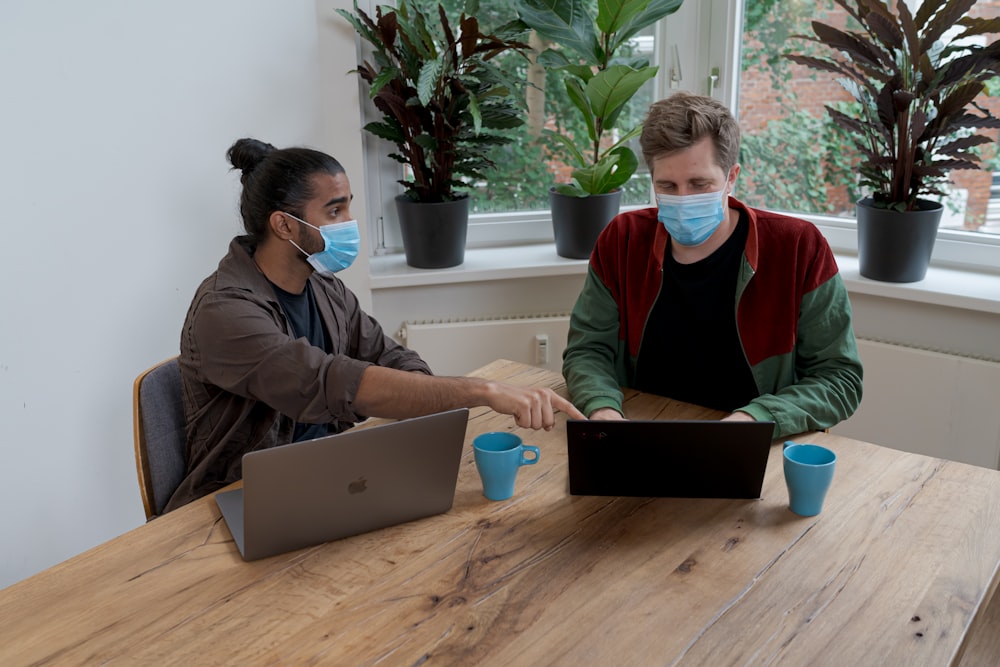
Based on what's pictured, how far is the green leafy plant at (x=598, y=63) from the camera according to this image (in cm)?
262

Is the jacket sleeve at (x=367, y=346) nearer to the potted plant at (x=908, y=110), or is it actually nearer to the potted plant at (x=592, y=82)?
the potted plant at (x=592, y=82)

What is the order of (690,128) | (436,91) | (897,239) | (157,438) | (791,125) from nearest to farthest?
(157,438) < (690,128) < (897,239) < (436,91) < (791,125)

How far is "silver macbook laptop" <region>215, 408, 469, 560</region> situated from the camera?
3.69 feet

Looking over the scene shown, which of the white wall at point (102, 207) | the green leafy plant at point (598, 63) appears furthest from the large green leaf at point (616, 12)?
the white wall at point (102, 207)

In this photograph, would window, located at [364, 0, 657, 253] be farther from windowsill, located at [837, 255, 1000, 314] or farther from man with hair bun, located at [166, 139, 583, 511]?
man with hair bun, located at [166, 139, 583, 511]

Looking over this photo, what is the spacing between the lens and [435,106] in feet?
8.57

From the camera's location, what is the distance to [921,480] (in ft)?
4.59

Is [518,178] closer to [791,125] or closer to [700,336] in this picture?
[791,125]

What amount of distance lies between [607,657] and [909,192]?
1.97 metres

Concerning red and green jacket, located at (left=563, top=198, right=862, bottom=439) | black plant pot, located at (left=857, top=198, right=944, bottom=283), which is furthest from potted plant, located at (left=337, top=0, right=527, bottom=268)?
black plant pot, located at (left=857, top=198, right=944, bottom=283)

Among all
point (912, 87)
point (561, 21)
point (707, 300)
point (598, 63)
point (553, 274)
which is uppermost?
point (561, 21)

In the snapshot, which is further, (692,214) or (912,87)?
(912,87)

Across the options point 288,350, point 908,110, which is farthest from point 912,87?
point 288,350

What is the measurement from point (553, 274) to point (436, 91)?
704 millimetres
